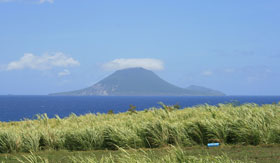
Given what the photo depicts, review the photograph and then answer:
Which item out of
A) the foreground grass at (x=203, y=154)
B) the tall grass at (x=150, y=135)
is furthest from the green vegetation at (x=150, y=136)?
the foreground grass at (x=203, y=154)

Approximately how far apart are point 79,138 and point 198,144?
3.92 meters

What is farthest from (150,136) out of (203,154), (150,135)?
(203,154)

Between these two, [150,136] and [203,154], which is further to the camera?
[150,136]

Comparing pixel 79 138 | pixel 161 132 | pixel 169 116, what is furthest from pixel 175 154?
pixel 169 116

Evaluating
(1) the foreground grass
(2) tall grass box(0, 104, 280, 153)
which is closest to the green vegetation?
(2) tall grass box(0, 104, 280, 153)

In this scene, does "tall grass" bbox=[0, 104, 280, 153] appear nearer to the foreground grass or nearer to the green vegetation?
the green vegetation

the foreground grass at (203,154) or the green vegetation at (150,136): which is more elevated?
the green vegetation at (150,136)

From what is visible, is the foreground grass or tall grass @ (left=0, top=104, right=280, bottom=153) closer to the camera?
the foreground grass

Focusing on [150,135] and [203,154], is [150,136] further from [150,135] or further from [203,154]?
[203,154]

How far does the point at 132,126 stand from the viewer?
12.0 m

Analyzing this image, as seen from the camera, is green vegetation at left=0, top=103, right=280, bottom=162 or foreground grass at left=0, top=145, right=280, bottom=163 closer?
foreground grass at left=0, top=145, right=280, bottom=163

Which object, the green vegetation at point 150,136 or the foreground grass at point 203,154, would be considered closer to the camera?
the foreground grass at point 203,154

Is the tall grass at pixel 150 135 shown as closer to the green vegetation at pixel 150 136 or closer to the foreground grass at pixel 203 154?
the green vegetation at pixel 150 136

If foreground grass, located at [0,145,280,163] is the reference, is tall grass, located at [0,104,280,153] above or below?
above
